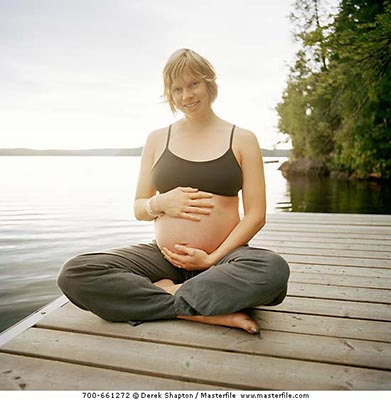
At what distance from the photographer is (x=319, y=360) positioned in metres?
1.33

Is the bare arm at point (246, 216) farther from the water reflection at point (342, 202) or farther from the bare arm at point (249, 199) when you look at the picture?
the water reflection at point (342, 202)

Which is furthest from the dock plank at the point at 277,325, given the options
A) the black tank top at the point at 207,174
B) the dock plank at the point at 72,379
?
the black tank top at the point at 207,174

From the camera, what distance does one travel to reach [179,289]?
162 centimetres

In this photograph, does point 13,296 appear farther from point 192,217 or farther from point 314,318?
point 314,318

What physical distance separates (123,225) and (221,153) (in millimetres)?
5639

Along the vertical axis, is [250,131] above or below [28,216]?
above

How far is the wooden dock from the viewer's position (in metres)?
1.20

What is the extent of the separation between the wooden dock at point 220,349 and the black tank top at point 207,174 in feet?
2.26

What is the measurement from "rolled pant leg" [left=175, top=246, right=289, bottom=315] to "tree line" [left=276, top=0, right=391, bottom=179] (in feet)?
18.3

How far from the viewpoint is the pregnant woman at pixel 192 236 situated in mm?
1540

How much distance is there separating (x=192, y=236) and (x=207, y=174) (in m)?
0.34

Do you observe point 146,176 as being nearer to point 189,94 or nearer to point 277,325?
point 189,94

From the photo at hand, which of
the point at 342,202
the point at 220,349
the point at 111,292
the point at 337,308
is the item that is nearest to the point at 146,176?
the point at 111,292


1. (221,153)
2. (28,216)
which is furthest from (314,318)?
(28,216)
